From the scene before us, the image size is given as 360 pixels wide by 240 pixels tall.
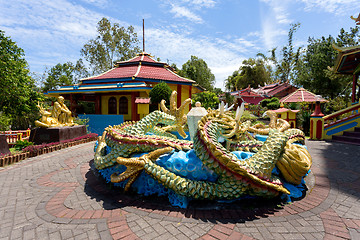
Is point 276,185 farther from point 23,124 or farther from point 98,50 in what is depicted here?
point 98,50

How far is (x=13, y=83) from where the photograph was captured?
9445 millimetres

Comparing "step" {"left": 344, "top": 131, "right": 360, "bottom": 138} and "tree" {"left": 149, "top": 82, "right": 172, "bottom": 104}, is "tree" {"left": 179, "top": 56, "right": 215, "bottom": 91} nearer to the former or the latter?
"tree" {"left": 149, "top": 82, "right": 172, "bottom": 104}

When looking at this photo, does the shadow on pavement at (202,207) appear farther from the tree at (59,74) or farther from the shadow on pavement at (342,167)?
the tree at (59,74)

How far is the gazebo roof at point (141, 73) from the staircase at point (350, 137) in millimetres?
10662

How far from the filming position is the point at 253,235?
7.54ft

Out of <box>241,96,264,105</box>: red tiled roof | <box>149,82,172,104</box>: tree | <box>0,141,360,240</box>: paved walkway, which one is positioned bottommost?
<box>0,141,360,240</box>: paved walkway

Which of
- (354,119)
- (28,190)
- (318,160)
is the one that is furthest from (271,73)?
(28,190)

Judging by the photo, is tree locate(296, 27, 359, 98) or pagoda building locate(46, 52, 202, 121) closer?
pagoda building locate(46, 52, 202, 121)

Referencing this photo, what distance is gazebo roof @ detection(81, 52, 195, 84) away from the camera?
49.8ft

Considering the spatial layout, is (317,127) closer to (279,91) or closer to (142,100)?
(142,100)

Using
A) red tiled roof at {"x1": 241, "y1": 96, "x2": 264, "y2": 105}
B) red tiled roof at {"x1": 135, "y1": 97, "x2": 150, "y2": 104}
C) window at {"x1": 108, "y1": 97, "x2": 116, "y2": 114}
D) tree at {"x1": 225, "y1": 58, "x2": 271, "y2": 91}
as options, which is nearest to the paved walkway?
red tiled roof at {"x1": 135, "y1": 97, "x2": 150, "y2": 104}

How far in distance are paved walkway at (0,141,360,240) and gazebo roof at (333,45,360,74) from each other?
29.8 feet

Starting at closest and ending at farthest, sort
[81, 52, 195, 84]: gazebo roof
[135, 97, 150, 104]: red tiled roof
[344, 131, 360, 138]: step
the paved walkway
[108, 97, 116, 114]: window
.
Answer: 1. the paved walkway
2. [344, 131, 360, 138]: step
3. [135, 97, 150, 104]: red tiled roof
4. [108, 97, 116, 114]: window
5. [81, 52, 195, 84]: gazebo roof

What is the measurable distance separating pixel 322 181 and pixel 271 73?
3733 centimetres
